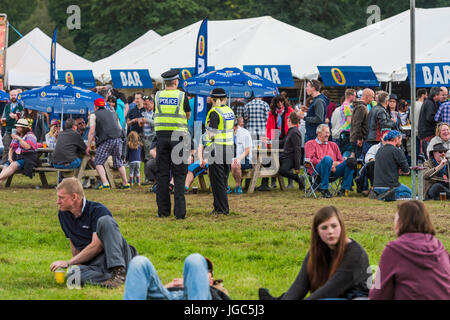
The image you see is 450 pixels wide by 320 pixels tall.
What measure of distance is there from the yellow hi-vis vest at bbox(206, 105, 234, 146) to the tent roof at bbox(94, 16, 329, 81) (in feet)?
42.7

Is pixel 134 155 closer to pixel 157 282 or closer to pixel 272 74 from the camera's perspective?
pixel 272 74

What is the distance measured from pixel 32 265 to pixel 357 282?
4094 mm

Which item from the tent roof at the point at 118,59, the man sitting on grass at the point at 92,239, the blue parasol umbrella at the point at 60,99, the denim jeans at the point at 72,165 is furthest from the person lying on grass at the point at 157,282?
the tent roof at the point at 118,59

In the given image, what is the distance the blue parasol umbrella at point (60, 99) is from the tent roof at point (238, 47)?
786cm

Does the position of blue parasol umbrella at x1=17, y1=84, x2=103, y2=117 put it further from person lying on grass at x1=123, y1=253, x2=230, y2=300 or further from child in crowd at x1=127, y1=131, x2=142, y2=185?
person lying on grass at x1=123, y1=253, x2=230, y2=300

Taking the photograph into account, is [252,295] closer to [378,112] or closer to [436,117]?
[378,112]

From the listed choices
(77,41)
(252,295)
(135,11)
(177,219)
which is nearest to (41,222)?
(177,219)

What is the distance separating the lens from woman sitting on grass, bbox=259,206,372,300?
548cm

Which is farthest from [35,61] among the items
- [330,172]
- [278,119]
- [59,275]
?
[59,275]

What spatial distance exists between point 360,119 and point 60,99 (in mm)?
7240

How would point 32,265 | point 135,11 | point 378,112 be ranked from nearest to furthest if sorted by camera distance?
point 32,265 < point 378,112 < point 135,11

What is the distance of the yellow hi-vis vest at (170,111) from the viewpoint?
38.2ft

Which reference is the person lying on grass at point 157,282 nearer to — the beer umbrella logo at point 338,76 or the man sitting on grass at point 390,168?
the man sitting on grass at point 390,168

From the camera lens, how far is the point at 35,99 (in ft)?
62.3
